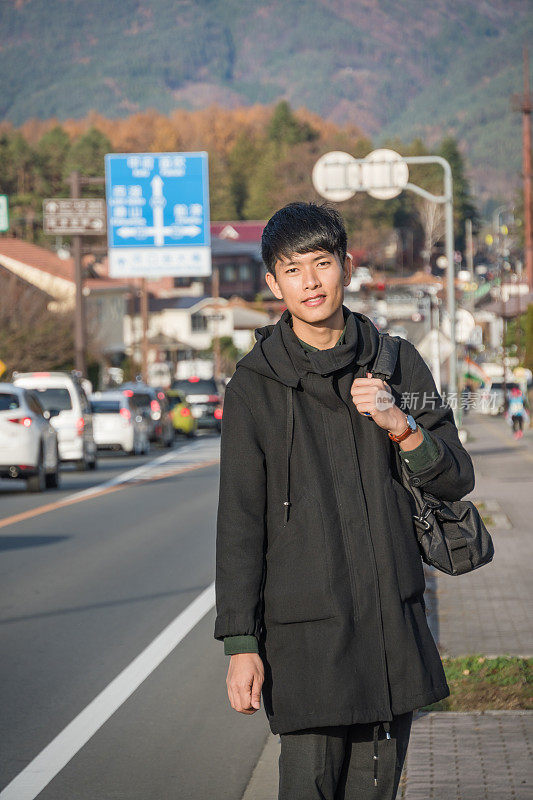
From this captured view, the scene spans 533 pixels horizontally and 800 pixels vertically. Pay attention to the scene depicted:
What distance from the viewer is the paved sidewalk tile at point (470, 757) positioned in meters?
5.09

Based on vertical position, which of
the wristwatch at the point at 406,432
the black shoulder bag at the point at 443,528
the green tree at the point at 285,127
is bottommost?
the black shoulder bag at the point at 443,528

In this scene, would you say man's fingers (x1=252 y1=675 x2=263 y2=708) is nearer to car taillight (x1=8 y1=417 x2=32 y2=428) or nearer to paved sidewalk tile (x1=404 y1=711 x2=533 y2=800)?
paved sidewalk tile (x1=404 y1=711 x2=533 y2=800)

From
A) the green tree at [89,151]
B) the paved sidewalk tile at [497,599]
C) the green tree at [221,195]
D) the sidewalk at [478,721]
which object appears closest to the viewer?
the sidewalk at [478,721]

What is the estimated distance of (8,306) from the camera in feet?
173

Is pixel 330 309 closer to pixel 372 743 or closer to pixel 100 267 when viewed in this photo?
pixel 372 743

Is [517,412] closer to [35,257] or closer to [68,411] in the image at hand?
[68,411]

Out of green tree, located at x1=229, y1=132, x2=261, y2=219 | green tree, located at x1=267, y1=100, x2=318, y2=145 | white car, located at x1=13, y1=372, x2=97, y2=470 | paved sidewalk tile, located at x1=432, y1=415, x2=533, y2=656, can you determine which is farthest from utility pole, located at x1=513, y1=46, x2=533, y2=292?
green tree, located at x1=229, y1=132, x2=261, y2=219

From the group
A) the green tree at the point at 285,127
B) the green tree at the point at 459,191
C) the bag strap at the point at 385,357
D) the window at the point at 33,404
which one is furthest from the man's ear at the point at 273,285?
the green tree at the point at 459,191

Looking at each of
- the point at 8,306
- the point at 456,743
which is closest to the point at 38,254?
the point at 8,306

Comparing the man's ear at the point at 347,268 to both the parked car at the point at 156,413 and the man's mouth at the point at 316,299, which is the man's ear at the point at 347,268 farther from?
the parked car at the point at 156,413

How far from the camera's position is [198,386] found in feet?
156

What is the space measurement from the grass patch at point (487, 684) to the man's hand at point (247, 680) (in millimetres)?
2999

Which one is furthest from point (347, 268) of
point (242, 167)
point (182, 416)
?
point (242, 167)

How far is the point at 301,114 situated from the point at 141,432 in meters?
120
